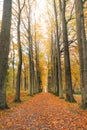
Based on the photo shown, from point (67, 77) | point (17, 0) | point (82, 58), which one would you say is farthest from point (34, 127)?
point (17, 0)

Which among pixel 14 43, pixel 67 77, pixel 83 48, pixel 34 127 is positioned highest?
pixel 14 43

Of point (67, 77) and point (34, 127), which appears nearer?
point (34, 127)

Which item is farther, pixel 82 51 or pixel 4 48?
pixel 4 48

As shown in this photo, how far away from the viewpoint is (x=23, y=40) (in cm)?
3194

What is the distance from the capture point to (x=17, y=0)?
19.9 m

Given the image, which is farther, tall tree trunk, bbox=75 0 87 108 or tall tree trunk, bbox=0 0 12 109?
tall tree trunk, bbox=0 0 12 109

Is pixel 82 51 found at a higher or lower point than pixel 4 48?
lower

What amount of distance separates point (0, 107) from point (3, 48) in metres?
3.04

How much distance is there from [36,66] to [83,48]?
1242 inches

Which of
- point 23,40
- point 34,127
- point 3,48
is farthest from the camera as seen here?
point 23,40

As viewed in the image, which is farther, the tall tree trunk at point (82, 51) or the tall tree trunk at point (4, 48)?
the tall tree trunk at point (4, 48)

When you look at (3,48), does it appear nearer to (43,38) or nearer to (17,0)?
(17,0)

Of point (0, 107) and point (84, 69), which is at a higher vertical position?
point (84, 69)

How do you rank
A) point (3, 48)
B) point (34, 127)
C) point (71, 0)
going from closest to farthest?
1. point (34, 127)
2. point (3, 48)
3. point (71, 0)
